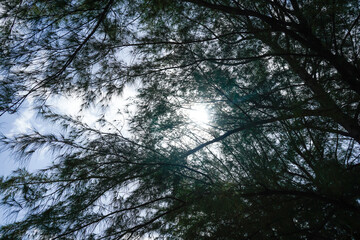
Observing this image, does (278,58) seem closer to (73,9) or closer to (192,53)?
Result: (192,53)

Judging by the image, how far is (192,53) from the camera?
104 inches

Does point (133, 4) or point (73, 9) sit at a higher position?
point (133, 4)

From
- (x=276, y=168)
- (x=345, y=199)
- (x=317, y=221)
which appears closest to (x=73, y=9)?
(x=276, y=168)

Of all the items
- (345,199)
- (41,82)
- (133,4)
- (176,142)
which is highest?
(133,4)

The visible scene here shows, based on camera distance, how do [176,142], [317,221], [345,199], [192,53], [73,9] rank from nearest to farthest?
1. [345,199]
2. [317,221]
3. [73,9]
4. [192,53]
5. [176,142]

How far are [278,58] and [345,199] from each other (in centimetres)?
190

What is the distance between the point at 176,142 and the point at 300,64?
81.3 inches

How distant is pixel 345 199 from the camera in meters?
1.52

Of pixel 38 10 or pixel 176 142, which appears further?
pixel 176 142

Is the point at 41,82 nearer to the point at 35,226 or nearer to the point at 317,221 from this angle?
the point at 35,226

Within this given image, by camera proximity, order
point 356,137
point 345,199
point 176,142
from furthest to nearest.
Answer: point 176,142, point 356,137, point 345,199

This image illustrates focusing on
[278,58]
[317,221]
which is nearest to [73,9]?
[278,58]

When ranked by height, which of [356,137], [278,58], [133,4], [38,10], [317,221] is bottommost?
[317,221]

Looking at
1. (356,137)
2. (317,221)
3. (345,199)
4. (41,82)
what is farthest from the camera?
(356,137)
